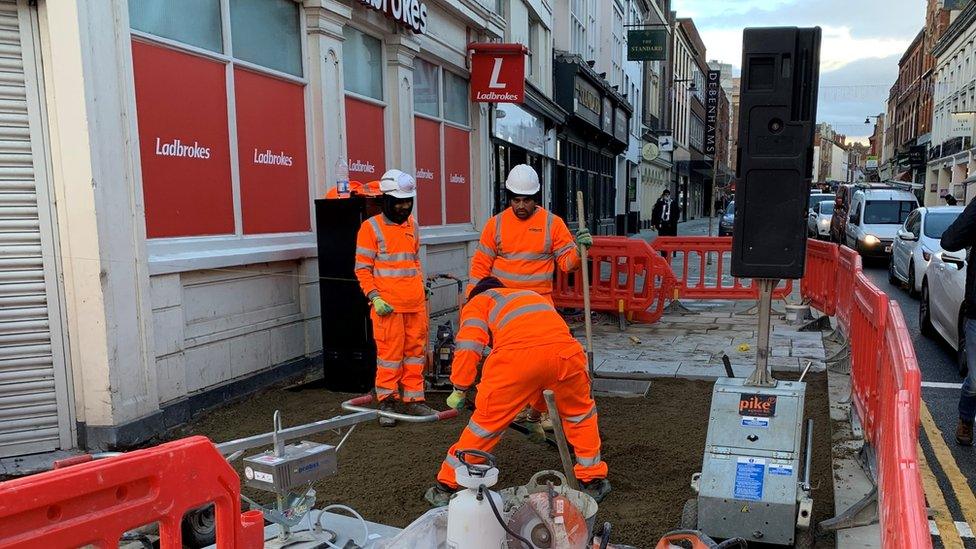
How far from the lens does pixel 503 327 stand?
365cm

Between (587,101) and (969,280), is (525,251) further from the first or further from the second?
(587,101)

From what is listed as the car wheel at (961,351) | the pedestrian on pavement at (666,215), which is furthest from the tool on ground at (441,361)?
the pedestrian on pavement at (666,215)

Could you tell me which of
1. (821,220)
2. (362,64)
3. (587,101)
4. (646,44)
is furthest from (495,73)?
(821,220)

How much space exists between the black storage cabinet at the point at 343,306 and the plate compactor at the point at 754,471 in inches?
139

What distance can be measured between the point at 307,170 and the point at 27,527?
582 centimetres

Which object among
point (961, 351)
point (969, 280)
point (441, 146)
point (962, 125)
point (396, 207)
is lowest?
point (961, 351)

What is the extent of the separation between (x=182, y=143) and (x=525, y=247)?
286cm

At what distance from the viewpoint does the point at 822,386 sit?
6.53 meters

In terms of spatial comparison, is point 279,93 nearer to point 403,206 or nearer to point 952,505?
point 403,206

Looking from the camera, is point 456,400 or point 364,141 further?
point 364,141

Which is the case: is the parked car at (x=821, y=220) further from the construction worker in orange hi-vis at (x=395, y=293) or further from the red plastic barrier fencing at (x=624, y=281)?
the construction worker in orange hi-vis at (x=395, y=293)

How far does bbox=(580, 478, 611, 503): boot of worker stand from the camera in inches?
156

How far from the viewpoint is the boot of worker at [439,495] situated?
3.88m

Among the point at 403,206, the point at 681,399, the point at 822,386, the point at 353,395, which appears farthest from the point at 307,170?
the point at 822,386
